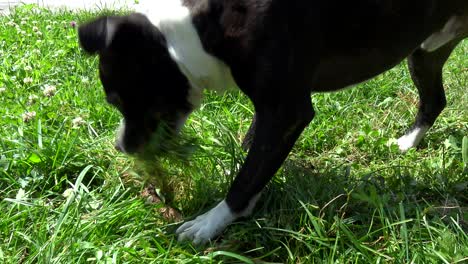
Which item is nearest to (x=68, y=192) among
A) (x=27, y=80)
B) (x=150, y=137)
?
(x=150, y=137)

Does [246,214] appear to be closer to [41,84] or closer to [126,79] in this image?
[126,79]

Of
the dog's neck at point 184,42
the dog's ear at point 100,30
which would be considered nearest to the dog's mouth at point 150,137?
the dog's neck at point 184,42

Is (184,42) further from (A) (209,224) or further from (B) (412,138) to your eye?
(B) (412,138)

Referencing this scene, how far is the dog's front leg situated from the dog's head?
34 cm

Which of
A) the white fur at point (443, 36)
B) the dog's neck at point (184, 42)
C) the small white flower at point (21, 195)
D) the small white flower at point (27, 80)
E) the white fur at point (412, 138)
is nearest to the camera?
the dog's neck at point (184, 42)

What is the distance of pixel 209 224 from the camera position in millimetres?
2062

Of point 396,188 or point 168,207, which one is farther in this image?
point 396,188

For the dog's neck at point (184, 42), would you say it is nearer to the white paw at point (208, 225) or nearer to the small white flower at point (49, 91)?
the white paw at point (208, 225)

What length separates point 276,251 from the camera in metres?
1.97

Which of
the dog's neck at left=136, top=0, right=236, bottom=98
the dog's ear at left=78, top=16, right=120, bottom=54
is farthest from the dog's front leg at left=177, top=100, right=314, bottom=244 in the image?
the dog's ear at left=78, top=16, right=120, bottom=54

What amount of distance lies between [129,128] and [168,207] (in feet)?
1.10

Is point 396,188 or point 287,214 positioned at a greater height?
point 287,214


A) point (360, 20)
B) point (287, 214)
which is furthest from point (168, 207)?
point (360, 20)

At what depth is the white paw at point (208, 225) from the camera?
203 centimetres
